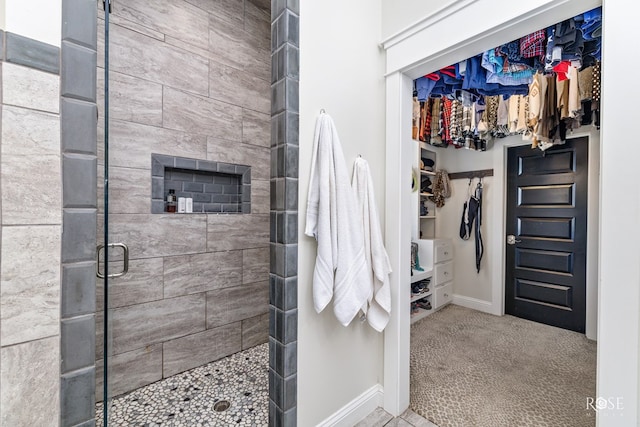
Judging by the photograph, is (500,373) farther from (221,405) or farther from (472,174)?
(472,174)

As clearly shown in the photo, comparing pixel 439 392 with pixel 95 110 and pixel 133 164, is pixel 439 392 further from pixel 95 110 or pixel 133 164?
pixel 133 164

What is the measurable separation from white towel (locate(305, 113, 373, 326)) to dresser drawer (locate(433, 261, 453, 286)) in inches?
100

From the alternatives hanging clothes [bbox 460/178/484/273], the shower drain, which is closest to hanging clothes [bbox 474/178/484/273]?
hanging clothes [bbox 460/178/484/273]

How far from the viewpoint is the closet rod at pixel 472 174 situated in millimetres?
3612

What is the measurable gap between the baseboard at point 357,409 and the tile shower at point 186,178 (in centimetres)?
115

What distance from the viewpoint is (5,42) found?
0.62 meters

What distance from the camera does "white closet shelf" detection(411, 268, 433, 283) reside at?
10.5ft

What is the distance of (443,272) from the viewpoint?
12.2 feet

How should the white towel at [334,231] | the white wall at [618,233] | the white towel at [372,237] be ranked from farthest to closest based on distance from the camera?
the white towel at [372,237] → the white towel at [334,231] → the white wall at [618,233]

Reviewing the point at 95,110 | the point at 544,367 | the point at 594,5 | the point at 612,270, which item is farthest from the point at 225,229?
the point at 544,367

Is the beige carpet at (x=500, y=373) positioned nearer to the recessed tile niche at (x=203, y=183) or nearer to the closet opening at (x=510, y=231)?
the closet opening at (x=510, y=231)

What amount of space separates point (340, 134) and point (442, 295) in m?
3.09

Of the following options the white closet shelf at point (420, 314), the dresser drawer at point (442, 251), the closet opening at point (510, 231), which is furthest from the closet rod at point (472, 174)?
the white closet shelf at point (420, 314)

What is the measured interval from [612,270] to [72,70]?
69.4 inches
